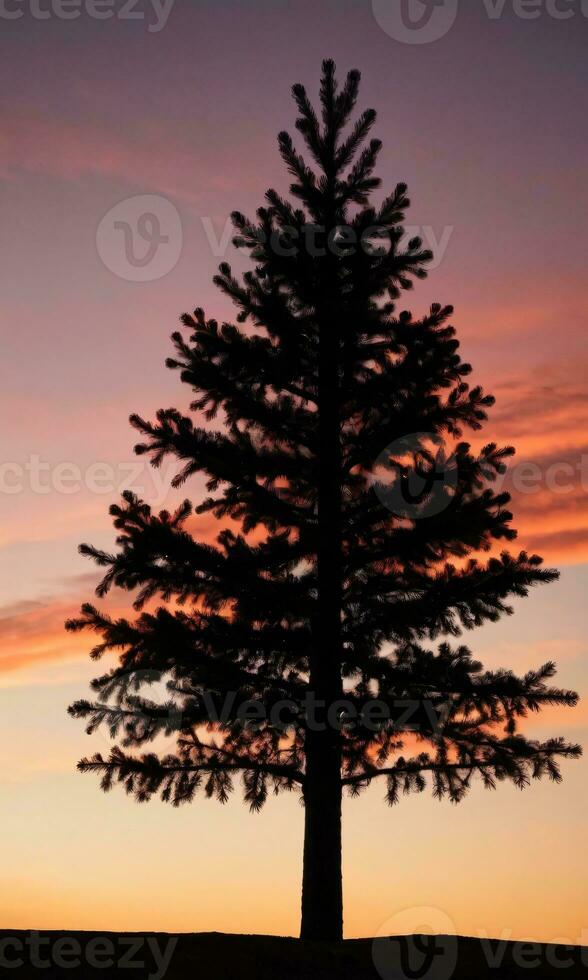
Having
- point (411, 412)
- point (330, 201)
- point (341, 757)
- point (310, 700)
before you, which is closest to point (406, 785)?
point (341, 757)

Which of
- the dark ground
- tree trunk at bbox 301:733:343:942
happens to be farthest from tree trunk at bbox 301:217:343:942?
the dark ground

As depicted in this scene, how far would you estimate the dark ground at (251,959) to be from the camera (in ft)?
41.9

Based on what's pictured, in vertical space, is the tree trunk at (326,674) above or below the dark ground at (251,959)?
above

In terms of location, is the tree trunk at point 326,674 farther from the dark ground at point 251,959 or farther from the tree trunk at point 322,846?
the dark ground at point 251,959

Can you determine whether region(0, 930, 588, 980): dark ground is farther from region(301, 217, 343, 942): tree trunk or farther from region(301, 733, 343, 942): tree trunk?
region(301, 217, 343, 942): tree trunk

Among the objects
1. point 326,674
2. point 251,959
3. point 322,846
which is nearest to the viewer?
point 251,959

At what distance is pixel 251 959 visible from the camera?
13.2 m

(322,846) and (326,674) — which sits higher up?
(326,674)

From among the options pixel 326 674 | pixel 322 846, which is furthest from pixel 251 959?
pixel 326 674

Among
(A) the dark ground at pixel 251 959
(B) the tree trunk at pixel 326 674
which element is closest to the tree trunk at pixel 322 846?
(B) the tree trunk at pixel 326 674

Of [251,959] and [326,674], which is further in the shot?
[326,674]

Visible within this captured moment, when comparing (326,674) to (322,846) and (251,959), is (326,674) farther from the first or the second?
(251,959)

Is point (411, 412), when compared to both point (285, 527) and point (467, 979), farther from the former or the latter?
point (467, 979)

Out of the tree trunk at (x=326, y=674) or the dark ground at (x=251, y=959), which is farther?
the tree trunk at (x=326, y=674)
